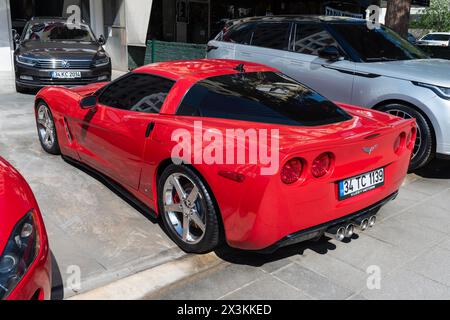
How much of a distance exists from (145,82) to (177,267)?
1.72m

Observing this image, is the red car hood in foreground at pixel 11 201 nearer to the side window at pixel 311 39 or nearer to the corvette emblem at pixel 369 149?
the corvette emblem at pixel 369 149

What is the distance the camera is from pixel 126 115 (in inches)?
156

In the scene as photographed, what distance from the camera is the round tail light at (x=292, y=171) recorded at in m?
2.84

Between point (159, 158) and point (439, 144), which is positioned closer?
point (159, 158)

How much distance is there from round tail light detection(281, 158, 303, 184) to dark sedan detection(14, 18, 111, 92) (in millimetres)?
7415

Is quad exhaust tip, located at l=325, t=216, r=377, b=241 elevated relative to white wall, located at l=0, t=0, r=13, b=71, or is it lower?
lower

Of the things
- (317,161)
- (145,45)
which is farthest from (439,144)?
(145,45)

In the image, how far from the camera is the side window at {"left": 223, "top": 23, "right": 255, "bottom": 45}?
7.14 meters

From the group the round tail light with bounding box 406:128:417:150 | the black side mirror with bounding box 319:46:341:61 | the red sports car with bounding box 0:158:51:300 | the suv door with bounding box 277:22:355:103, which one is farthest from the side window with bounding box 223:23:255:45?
the red sports car with bounding box 0:158:51:300

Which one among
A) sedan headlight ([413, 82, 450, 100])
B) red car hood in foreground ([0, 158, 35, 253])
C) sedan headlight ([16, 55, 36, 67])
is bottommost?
red car hood in foreground ([0, 158, 35, 253])

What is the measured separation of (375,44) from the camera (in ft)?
20.1

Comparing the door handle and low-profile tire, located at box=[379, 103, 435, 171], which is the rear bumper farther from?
low-profile tire, located at box=[379, 103, 435, 171]

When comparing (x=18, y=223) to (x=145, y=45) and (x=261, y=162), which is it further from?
(x=145, y=45)

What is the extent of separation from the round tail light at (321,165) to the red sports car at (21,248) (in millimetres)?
1665
